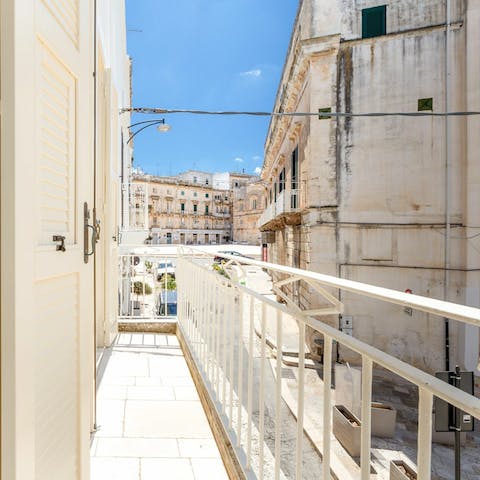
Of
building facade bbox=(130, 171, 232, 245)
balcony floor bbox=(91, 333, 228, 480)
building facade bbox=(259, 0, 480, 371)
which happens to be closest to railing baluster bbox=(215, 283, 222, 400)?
balcony floor bbox=(91, 333, 228, 480)

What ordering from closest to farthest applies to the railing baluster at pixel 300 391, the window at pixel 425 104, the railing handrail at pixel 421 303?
1. the railing handrail at pixel 421 303
2. the railing baluster at pixel 300 391
3. the window at pixel 425 104

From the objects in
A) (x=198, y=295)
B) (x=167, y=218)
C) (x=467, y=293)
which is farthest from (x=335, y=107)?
(x=167, y=218)

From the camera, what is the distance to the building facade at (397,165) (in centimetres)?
786

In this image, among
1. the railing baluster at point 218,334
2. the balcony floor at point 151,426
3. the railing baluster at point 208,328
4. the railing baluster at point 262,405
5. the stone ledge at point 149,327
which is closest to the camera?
the railing baluster at point 262,405

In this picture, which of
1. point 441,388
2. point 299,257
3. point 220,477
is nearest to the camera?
point 441,388

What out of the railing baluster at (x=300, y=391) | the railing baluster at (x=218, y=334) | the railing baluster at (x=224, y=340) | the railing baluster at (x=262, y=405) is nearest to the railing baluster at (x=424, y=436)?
the railing baluster at (x=300, y=391)

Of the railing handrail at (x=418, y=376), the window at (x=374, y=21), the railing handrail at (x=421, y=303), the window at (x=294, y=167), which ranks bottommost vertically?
the railing handrail at (x=418, y=376)

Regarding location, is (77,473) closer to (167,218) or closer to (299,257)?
(299,257)

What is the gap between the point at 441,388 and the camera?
60cm

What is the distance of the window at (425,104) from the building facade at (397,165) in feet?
0.08

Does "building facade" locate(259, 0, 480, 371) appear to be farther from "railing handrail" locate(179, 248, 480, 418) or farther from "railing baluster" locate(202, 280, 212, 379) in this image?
"railing handrail" locate(179, 248, 480, 418)

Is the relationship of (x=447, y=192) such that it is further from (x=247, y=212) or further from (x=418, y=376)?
(x=247, y=212)

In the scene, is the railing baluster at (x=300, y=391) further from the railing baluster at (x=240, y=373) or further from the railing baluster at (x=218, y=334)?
the railing baluster at (x=218, y=334)

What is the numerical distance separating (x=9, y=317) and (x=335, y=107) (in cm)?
939
